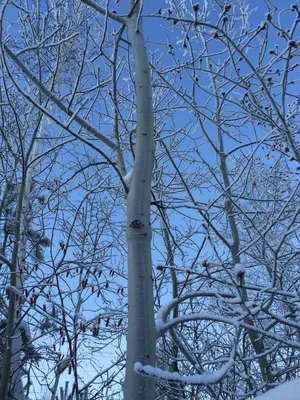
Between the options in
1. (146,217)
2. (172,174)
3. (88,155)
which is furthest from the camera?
(172,174)

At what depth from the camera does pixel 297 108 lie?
130 inches

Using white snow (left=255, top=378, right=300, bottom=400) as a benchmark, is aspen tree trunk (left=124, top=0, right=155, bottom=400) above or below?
above

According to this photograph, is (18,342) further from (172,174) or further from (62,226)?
(172,174)

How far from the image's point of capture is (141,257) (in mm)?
1641

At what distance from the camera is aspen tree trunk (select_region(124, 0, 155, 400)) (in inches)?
55.1

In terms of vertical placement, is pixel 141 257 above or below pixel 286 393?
above

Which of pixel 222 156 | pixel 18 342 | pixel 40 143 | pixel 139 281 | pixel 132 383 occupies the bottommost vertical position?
pixel 132 383

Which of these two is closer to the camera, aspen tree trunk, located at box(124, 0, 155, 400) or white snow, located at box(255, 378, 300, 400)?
white snow, located at box(255, 378, 300, 400)

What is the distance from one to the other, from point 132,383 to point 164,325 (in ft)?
1.08

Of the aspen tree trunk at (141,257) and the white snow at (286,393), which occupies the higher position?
the aspen tree trunk at (141,257)

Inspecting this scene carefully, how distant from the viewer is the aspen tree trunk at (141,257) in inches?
55.1

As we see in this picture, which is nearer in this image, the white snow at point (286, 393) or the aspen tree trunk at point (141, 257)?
the white snow at point (286, 393)

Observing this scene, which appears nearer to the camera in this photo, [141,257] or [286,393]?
[286,393]

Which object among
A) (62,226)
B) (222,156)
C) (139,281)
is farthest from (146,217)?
(62,226)
